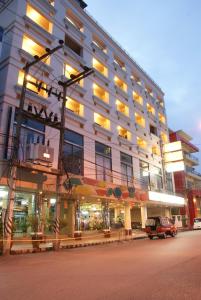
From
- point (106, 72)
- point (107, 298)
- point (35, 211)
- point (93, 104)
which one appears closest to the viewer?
point (107, 298)

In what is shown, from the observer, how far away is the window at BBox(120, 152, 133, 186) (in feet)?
92.2

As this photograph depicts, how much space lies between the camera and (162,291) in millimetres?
6062

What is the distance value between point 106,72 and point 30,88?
1304 cm

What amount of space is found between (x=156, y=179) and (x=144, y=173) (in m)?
3.61

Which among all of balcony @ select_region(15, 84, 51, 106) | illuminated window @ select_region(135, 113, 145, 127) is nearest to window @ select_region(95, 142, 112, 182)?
balcony @ select_region(15, 84, 51, 106)

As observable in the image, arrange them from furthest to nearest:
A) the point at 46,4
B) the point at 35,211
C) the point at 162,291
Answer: the point at 46,4, the point at 35,211, the point at 162,291

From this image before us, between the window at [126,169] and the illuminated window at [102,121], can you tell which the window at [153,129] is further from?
the illuminated window at [102,121]

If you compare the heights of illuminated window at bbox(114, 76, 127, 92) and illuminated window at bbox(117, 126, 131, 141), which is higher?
illuminated window at bbox(114, 76, 127, 92)

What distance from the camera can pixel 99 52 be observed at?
1174 inches

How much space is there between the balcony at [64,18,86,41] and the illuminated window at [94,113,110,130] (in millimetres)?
8537

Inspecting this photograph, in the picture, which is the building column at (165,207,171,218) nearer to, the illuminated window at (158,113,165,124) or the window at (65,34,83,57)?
the illuminated window at (158,113,165,124)

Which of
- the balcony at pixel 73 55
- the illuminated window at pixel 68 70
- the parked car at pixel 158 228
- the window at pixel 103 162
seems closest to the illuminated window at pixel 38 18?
the balcony at pixel 73 55

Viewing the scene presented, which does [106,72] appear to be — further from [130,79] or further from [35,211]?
[35,211]

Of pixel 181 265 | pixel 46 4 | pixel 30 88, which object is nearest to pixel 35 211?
pixel 30 88
